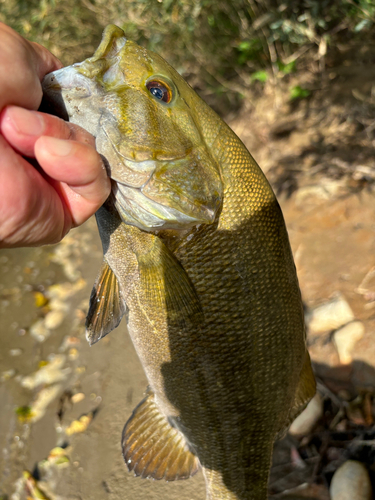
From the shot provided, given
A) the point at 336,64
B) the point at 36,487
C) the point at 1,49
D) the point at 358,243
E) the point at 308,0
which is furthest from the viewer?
the point at 336,64

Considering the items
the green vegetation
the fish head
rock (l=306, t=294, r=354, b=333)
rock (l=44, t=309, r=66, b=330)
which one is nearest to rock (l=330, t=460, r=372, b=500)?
rock (l=306, t=294, r=354, b=333)

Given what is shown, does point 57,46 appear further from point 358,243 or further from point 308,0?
point 358,243

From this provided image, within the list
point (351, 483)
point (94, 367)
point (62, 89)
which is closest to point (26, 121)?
point (62, 89)

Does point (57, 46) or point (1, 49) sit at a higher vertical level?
point (1, 49)

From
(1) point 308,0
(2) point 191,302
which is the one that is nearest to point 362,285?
(2) point 191,302

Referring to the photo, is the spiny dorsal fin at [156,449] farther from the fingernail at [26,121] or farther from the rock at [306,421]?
the fingernail at [26,121]

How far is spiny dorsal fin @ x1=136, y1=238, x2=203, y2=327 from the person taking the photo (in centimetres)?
151

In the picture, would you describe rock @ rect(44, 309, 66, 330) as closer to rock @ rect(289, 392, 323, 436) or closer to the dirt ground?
the dirt ground

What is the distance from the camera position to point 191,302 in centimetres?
155

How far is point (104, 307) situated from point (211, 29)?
180 inches

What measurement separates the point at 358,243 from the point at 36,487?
11.1 ft

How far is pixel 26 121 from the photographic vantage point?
3.32ft

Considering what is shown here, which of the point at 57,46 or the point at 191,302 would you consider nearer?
the point at 191,302

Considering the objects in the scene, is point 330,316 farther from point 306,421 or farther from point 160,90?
point 160,90
